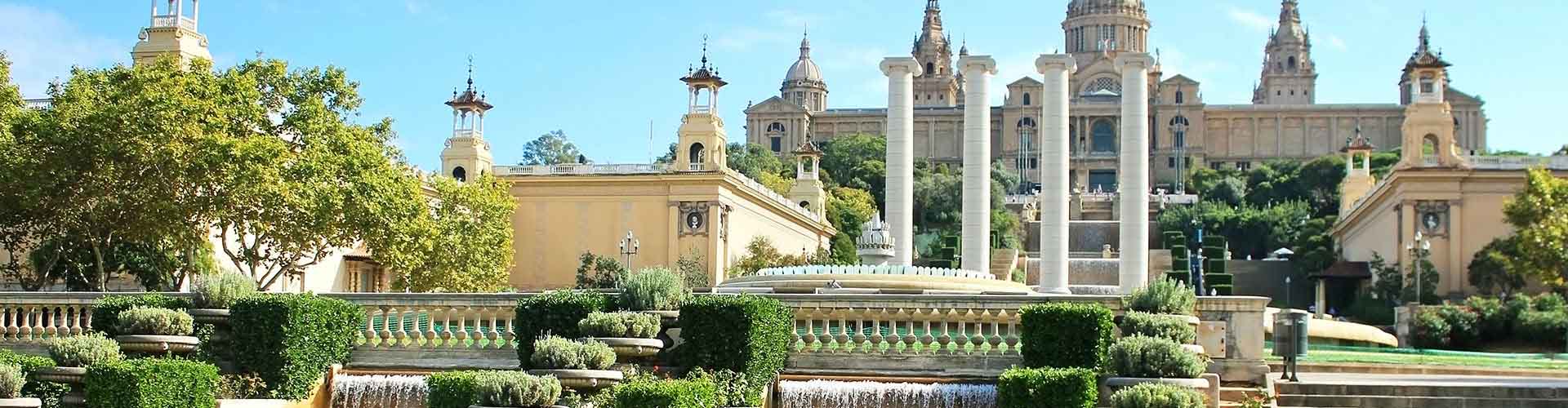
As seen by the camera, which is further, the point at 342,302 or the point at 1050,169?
the point at 1050,169

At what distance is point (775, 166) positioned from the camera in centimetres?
14900

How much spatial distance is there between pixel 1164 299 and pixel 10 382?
1375 cm

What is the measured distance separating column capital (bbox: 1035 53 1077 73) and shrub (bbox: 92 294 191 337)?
27486mm

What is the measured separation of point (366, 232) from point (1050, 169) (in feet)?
59.0

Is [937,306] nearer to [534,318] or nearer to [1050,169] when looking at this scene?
[534,318]

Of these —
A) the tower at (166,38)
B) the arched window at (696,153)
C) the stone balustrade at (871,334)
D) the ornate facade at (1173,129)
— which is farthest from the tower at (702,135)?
the ornate facade at (1173,129)

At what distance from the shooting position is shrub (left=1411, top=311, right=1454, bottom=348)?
57062 millimetres

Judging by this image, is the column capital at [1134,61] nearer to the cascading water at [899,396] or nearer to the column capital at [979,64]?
the column capital at [979,64]

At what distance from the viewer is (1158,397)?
1911cm

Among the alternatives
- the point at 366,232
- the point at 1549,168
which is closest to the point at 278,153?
the point at 366,232

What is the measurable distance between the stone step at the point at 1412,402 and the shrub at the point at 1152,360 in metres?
2.74

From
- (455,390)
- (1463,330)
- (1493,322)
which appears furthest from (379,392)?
(1493,322)

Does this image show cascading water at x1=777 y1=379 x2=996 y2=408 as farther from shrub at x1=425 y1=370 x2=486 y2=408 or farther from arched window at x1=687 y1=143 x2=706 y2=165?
arched window at x1=687 y1=143 x2=706 y2=165

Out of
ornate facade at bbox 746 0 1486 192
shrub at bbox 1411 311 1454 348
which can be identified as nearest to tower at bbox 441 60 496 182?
shrub at bbox 1411 311 1454 348
